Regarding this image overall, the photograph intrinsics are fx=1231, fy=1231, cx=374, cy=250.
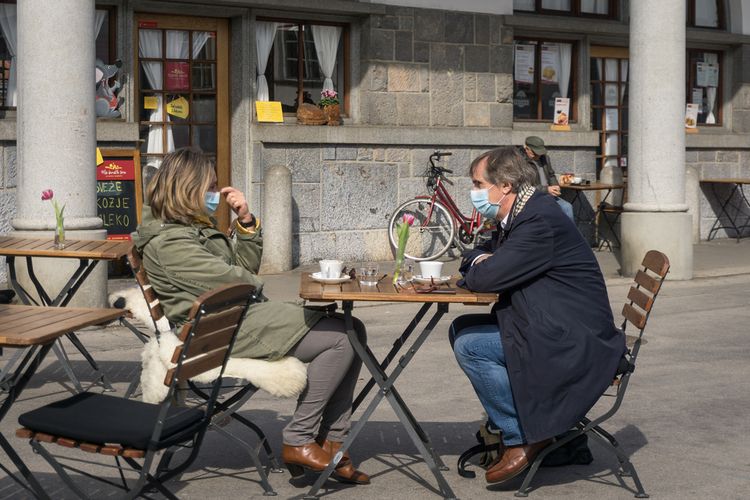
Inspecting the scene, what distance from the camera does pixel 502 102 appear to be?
1443 cm

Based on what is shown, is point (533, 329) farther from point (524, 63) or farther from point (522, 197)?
point (524, 63)

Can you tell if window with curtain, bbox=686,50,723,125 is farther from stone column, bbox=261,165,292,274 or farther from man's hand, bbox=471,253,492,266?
man's hand, bbox=471,253,492,266

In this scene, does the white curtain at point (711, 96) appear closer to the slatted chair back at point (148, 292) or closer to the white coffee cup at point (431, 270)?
the white coffee cup at point (431, 270)

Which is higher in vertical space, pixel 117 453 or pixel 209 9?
pixel 209 9

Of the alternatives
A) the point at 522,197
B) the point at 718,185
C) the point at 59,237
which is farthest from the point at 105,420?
the point at 718,185

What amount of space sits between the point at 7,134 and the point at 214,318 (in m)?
7.71

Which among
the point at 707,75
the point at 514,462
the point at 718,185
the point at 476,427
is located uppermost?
the point at 707,75

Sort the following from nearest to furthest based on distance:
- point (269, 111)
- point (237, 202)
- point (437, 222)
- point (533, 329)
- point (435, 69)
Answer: point (533, 329)
point (237, 202)
point (269, 111)
point (437, 222)
point (435, 69)

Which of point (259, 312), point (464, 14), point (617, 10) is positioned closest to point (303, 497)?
point (259, 312)

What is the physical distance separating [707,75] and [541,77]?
303 cm

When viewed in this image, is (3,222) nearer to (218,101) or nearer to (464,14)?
(218,101)

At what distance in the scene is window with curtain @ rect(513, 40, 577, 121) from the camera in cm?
1503

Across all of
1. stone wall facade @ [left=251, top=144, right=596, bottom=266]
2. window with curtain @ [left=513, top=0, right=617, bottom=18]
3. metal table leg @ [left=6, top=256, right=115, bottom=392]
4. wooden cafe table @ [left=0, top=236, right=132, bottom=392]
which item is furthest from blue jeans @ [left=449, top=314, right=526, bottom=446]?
window with curtain @ [left=513, top=0, right=617, bottom=18]

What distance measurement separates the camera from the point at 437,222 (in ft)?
45.1
